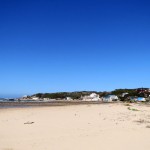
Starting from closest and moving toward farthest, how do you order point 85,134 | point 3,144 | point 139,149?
point 139,149 < point 3,144 < point 85,134

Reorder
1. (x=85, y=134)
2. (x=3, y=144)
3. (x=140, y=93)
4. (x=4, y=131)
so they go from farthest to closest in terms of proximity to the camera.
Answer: (x=140, y=93), (x=4, y=131), (x=85, y=134), (x=3, y=144)

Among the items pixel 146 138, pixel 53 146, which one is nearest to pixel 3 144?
pixel 53 146

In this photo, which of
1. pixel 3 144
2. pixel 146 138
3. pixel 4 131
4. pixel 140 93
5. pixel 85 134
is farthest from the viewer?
pixel 140 93

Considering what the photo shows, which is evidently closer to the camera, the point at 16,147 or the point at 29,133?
the point at 16,147

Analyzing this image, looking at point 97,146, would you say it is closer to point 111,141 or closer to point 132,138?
point 111,141

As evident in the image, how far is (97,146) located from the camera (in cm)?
715

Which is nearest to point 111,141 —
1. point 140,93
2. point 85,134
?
point 85,134

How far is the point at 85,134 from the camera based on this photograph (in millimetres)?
8844

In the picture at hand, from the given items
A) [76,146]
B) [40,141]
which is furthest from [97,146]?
[40,141]

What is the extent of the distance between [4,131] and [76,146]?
3.58 m

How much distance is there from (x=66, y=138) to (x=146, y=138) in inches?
92.3

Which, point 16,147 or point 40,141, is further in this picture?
point 40,141

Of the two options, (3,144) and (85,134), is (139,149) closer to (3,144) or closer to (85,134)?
(85,134)

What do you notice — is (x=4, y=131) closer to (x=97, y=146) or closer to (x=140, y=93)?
(x=97, y=146)
